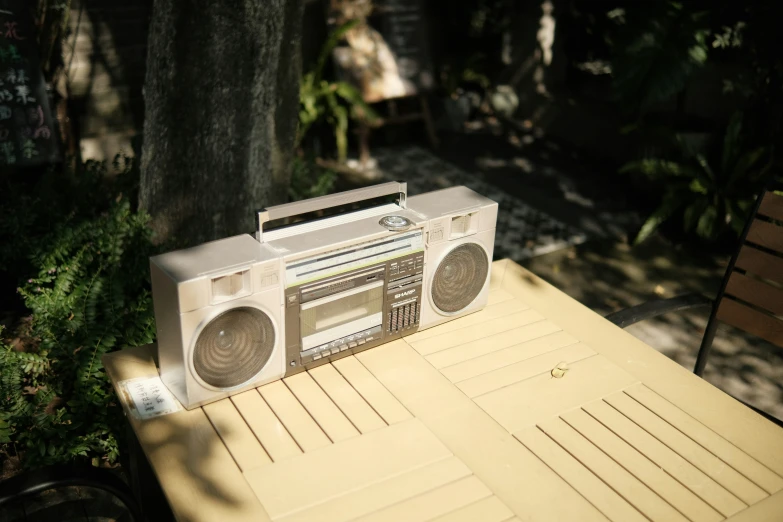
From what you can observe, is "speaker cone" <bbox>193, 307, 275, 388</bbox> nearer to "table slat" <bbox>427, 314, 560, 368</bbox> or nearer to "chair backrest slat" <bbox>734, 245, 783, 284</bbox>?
"table slat" <bbox>427, 314, 560, 368</bbox>

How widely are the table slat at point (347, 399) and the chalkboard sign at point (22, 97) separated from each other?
3.60 metres

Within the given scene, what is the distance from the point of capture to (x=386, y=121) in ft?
23.3

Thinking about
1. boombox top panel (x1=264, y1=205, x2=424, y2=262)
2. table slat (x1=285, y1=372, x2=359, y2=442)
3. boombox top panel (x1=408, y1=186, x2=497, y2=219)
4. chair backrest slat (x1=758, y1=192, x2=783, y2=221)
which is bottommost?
table slat (x1=285, y1=372, x2=359, y2=442)

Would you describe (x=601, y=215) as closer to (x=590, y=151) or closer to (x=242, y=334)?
(x=590, y=151)

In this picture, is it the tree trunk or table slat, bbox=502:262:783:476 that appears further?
the tree trunk

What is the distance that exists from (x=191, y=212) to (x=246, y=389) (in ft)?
5.99

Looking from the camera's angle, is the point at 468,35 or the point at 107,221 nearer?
the point at 107,221

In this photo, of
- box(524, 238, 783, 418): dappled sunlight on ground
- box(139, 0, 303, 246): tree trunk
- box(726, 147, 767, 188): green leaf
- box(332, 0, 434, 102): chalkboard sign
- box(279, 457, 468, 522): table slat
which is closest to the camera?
box(279, 457, 468, 522): table slat

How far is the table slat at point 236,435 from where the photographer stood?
6.36ft

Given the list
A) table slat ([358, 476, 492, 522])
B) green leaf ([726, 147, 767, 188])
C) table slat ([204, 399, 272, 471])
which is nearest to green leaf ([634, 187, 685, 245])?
green leaf ([726, 147, 767, 188])

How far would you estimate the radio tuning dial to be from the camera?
228cm

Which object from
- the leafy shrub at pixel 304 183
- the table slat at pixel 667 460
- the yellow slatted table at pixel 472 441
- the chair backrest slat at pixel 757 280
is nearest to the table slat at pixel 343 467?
the yellow slatted table at pixel 472 441

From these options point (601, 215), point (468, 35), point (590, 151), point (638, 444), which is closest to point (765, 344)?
point (601, 215)

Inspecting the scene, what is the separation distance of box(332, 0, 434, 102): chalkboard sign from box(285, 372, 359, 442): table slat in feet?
16.3
